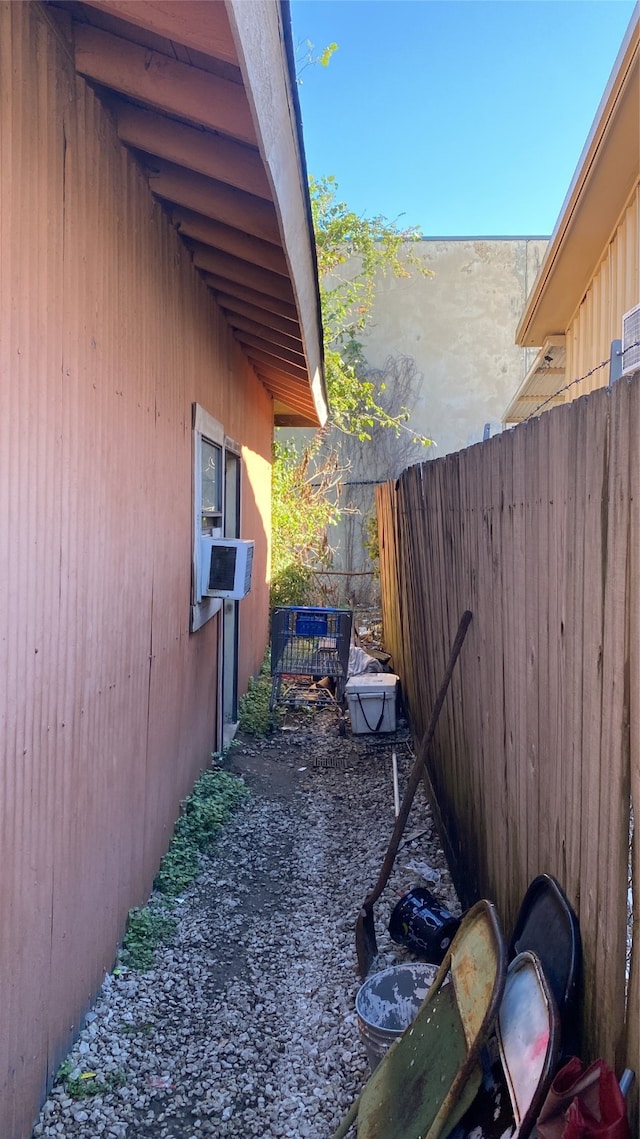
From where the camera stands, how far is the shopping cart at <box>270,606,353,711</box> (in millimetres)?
7527

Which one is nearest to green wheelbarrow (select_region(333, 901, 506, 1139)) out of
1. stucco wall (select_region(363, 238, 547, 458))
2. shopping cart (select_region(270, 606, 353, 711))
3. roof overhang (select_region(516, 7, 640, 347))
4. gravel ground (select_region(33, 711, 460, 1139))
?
gravel ground (select_region(33, 711, 460, 1139))

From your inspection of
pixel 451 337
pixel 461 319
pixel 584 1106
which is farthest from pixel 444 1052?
pixel 461 319

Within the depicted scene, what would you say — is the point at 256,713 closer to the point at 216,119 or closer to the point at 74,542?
the point at 74,542

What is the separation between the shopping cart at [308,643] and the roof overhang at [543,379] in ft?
8.82

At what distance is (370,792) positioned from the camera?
574cm

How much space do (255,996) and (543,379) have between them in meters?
7.26

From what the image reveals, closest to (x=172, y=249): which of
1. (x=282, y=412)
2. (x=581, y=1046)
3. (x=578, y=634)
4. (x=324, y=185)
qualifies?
(x=578, y=634)

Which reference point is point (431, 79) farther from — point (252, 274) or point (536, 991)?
point (536, 991)

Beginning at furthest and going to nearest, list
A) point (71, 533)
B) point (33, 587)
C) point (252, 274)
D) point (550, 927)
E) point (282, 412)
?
point (282, 412) < point (252, 274) < point (71, 533) < point (33, 587) < point (550, 927)

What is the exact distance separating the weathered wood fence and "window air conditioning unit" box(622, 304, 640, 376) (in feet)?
2.47

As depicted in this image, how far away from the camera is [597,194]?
4355mm

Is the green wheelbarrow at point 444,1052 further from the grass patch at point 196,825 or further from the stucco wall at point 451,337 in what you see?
the stucco wall at point 451,337

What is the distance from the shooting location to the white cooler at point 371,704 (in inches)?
267

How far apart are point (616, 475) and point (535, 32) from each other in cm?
988
